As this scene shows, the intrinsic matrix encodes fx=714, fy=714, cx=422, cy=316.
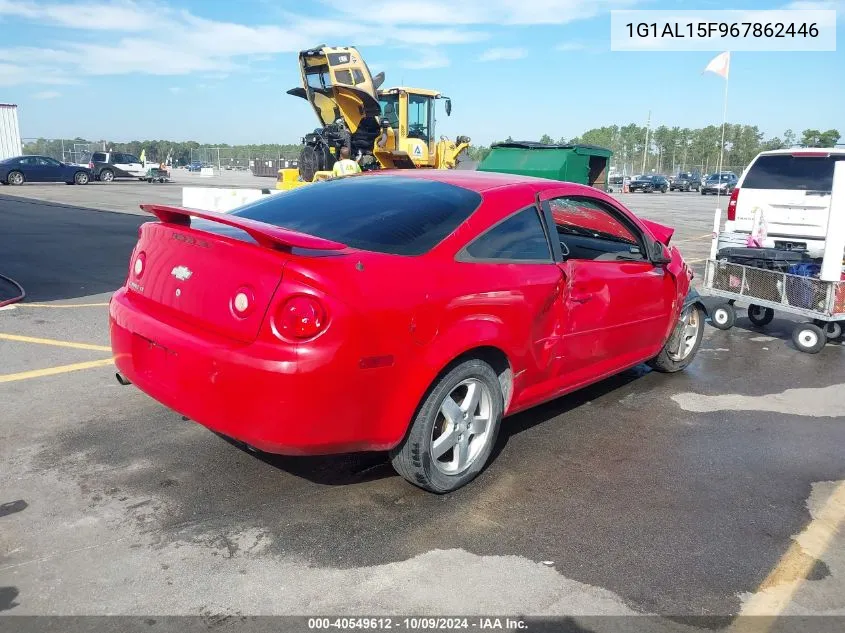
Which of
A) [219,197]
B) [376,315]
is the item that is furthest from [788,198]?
[219,197]

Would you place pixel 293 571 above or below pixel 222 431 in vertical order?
below

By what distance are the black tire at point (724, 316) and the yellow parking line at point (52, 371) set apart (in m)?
5.95

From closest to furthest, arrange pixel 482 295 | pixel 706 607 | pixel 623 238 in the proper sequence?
1. pixel 706 607
2. pixel 482 295
3. pixel 623 238

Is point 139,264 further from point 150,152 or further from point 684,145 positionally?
point 684,145

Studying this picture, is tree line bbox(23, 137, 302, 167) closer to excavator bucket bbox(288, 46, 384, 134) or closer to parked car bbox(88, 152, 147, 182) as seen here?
parked car bbox(88, 152, 147, 182)

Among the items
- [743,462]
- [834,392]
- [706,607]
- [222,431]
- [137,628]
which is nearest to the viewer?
[137,628]

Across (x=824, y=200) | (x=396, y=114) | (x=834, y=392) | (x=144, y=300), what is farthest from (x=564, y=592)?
(x=396, y=114)

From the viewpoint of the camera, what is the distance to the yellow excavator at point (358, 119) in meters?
15.4

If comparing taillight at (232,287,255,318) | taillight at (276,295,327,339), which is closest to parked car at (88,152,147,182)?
taillight at (232,287,255,318)

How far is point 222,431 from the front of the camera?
3.07 metres

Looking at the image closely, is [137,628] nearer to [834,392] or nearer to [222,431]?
[222,431]

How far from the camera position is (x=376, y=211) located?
373 cm

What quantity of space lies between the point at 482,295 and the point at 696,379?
304cm

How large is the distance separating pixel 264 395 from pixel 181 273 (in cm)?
81
